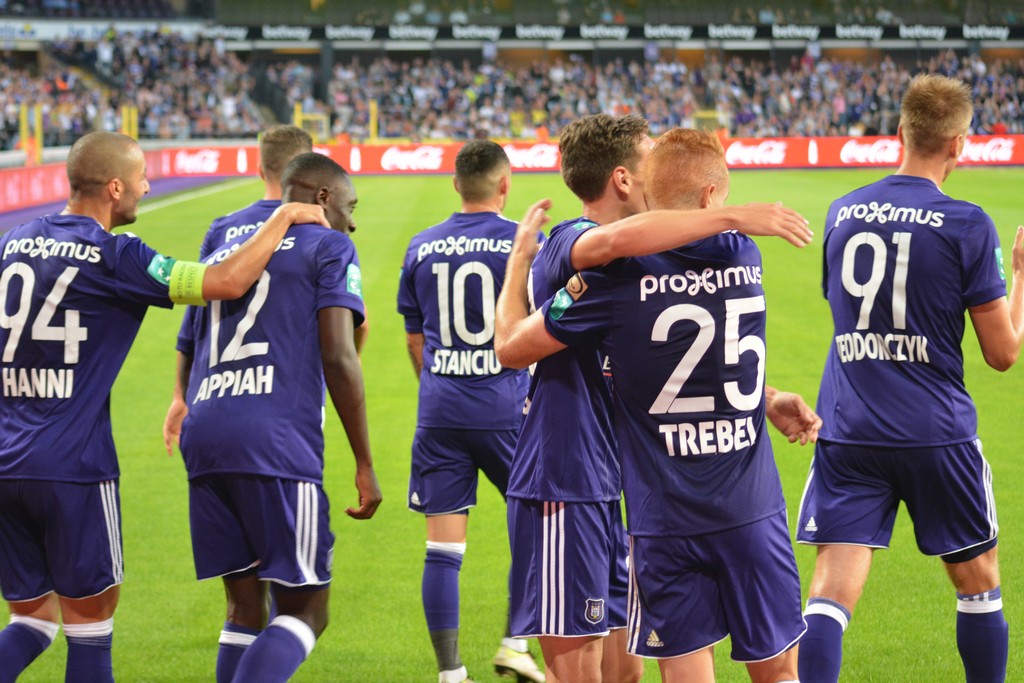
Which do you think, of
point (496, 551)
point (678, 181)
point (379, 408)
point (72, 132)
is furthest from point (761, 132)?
point (678, 181)

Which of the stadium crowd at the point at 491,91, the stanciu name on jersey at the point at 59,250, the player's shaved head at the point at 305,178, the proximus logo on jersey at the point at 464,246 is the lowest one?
the stanciu name on jersey at the point at 59,250

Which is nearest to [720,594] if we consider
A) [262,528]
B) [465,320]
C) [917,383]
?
[917,383]

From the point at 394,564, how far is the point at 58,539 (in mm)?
3104

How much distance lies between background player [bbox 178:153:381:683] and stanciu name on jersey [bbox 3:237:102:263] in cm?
44

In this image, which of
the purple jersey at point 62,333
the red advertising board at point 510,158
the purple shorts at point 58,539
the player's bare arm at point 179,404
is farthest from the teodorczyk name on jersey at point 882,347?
the red advertising board at point 510,158

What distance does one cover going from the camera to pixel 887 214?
13.5 ft

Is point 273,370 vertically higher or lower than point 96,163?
lower

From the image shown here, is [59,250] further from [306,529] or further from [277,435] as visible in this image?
[306,529]

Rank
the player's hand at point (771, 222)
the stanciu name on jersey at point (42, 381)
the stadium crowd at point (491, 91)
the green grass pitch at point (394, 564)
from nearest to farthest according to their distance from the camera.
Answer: the player's hand at point (771, 222)
the stanciu name on jersey at point (42, 381)
the green grass pitch at point (394, 564)
the stadium crowd at point (491, 91)

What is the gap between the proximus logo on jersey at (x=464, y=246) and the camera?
5.10 metres

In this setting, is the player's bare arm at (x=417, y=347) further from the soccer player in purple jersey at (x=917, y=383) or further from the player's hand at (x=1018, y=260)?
the player's hand at (x=1018, y=260)

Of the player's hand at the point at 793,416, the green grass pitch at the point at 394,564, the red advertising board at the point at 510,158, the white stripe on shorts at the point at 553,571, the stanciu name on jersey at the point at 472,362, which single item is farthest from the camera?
the red advertising board at the point at 510,158

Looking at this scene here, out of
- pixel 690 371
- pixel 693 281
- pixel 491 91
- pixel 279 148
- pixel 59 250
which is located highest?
pixel 491 91

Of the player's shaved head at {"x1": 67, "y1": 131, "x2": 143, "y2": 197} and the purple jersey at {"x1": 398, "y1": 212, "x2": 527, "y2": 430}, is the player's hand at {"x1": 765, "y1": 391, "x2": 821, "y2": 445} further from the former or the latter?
the player's shaved head at {"x1": 67, "y1": 131, "x2": 143, "y2": 197}
